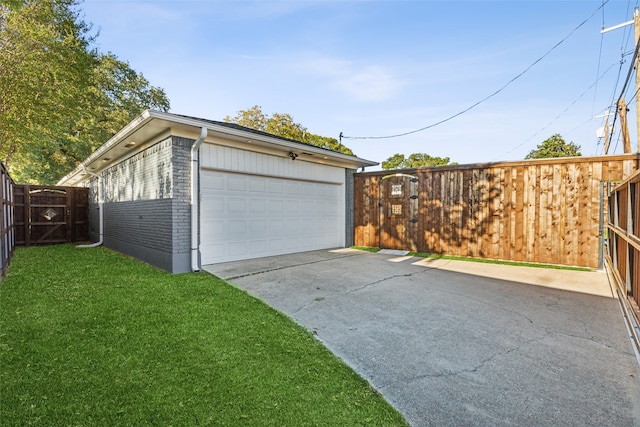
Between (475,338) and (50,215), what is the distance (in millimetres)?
13136

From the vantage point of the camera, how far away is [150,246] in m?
6.21

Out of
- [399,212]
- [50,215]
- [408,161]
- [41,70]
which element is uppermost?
[408,161]

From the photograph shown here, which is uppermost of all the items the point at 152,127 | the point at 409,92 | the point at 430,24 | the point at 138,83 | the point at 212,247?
the point at 138,83

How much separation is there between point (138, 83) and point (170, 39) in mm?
15715

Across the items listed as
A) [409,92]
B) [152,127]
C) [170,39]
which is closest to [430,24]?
[409,92]

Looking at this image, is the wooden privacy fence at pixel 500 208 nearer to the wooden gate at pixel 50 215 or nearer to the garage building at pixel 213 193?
the garage building at pixel 213 193

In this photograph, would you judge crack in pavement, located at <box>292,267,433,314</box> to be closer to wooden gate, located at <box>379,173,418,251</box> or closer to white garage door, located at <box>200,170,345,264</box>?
wooden gate, located at <box>379,173,418,251</box>

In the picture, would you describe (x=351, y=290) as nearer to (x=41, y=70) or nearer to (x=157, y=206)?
(x=157, y=206)

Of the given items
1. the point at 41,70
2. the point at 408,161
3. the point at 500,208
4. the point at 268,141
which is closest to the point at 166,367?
the point at 268,141

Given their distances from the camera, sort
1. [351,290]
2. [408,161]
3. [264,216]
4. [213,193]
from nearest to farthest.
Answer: [351,290] → [213,193] → [264,216] → [408,161]

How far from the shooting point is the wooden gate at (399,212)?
8.23m

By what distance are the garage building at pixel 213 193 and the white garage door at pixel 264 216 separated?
2cm

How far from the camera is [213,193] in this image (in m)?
6.20

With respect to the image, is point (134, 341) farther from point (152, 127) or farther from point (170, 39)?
point (170, 39)
